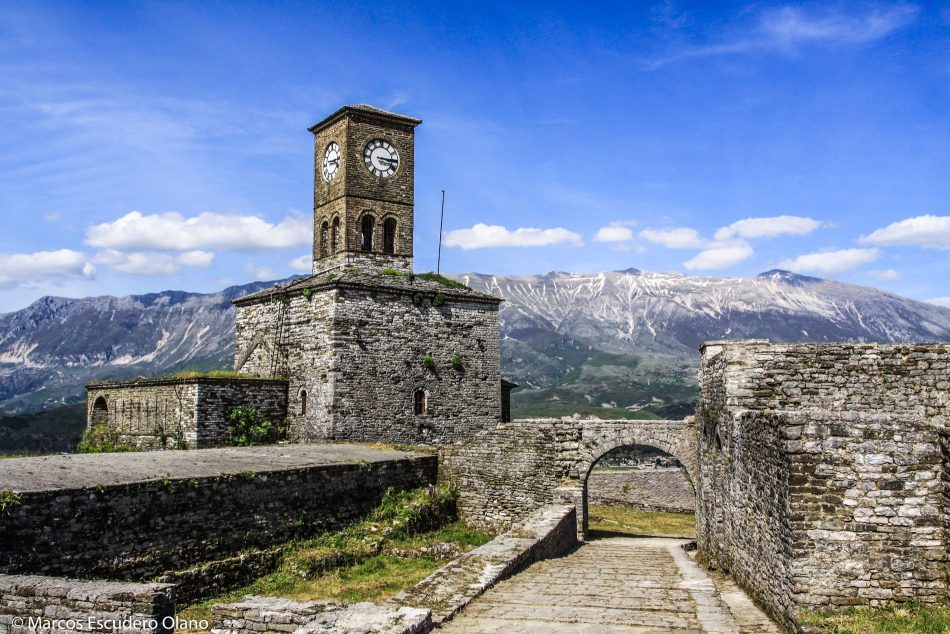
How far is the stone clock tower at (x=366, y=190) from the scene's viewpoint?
3069cm

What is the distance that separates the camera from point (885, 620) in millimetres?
8750

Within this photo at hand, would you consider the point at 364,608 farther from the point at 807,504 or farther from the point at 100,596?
the point at 807,504

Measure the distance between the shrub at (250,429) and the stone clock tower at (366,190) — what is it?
260 inches

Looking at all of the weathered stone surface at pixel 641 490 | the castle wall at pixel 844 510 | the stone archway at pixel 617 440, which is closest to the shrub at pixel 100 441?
the stone archway at pixel 617 440

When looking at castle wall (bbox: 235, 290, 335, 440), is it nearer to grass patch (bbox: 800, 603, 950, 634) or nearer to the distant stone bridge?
the distant stone bridge

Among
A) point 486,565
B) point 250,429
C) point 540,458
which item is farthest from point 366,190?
point 486,565

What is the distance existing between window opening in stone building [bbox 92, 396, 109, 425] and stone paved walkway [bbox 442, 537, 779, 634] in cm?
2097

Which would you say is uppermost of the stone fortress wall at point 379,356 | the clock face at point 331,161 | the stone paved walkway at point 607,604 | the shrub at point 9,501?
the clock face at point 331,161

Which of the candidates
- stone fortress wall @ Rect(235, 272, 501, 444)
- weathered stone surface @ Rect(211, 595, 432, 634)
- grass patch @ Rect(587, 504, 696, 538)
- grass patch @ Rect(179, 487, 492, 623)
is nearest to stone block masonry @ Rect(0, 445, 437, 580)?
grass patch @ Rect(179, 487, 492, 623)

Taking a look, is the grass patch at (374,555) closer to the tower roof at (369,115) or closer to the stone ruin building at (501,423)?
the stone ruin building at (501,423)

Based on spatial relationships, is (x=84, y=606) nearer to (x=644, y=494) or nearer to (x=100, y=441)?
(x=100, y=441)

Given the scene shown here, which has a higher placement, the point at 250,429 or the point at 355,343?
the point at 355,343

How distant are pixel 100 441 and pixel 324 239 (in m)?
11.0

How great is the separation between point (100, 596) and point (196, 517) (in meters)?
6.65
